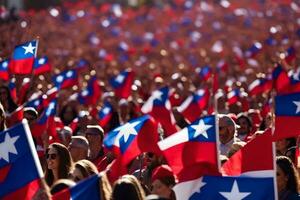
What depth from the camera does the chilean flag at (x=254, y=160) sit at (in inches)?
450

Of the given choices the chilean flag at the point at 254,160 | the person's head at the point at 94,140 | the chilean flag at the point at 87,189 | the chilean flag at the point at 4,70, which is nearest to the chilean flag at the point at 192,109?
→ the chilean flag at the point at 4,70

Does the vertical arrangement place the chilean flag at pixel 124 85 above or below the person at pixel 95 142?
below

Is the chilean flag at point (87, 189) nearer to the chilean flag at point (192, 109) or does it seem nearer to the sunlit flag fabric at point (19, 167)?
the sunlit flag fabric at point (19, 167)

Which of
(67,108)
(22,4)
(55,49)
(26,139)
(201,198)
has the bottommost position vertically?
(22,4)

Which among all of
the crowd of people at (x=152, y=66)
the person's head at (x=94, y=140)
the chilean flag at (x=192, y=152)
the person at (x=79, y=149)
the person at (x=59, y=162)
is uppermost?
the chilean flag at (x=192, y=152)

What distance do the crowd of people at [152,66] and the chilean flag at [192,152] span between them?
27 centimetres

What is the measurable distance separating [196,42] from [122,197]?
39.6m

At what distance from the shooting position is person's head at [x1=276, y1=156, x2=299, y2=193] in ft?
37.9

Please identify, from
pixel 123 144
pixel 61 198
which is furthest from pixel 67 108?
pixel 61 198

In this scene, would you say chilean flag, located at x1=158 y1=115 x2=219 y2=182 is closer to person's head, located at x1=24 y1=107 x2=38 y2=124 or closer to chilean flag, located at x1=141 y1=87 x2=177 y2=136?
chilean flag, located at x1=141 y1=87 x2=177 y2=136

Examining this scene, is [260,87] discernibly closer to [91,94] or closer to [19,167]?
[91,94]

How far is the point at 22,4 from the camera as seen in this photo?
63281 millimetres

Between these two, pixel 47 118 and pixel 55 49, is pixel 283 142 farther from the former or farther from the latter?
pixel 55 49

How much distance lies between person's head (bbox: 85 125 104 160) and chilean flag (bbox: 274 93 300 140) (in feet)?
7.05
